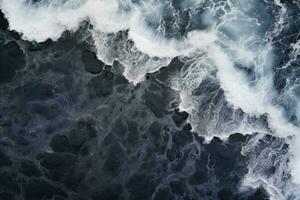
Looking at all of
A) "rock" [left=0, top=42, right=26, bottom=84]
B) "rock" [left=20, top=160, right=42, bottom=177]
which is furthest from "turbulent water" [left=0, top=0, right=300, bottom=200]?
"rock" [left=20, top=160, right=42, bottom=177]

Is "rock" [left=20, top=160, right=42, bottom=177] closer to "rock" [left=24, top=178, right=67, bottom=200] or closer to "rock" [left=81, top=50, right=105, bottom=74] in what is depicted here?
"rock" [left=24, top=178, right=67, bottom=200]

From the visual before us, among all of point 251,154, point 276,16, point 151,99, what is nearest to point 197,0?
point 276,16

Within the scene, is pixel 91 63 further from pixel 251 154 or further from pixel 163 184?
pixel 251 154

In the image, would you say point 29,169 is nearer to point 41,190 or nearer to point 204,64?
point 41,190

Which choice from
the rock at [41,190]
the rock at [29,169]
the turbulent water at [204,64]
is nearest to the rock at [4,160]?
the rock at [29,169]

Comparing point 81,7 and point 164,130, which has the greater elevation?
point 81,7

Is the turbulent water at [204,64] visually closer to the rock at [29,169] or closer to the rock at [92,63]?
the rock at [92,63]
